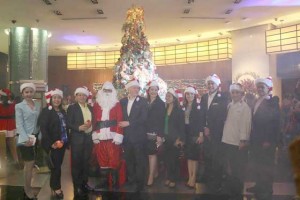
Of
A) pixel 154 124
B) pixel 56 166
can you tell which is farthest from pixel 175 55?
pixel 56 166

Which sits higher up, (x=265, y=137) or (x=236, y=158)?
(x=265, y=137)

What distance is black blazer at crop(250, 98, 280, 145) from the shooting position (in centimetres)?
447

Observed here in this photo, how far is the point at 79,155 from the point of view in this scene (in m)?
4.86

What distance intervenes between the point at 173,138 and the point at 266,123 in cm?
155

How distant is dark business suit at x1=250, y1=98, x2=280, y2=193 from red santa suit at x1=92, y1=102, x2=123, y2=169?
2.06 metres

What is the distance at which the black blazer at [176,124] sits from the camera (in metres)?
5.24

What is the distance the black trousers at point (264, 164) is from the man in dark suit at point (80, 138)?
101 inches

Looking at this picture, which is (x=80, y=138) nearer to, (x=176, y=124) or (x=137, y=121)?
(x=137, y=121)

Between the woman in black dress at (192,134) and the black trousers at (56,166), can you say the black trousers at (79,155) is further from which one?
the woman in black dress at (192,134)

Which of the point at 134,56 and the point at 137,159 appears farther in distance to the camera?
the point at 134,56

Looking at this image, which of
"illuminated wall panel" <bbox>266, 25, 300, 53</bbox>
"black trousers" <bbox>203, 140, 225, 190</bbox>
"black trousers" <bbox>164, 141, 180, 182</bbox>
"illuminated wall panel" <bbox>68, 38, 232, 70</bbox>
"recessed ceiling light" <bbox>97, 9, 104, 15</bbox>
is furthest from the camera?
"illuminated wall panel" <bbox>68, 38, 232, 70</bbox>

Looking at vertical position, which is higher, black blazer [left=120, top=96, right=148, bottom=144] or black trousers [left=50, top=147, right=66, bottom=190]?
black blazer [left=120, top=96, right=148, bottom=144]

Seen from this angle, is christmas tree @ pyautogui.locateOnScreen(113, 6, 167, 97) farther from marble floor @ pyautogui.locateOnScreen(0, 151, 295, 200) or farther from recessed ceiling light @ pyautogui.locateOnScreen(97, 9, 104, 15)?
marble floor @ pyautogui.locateOnScreen(0, 151, 295, 200)

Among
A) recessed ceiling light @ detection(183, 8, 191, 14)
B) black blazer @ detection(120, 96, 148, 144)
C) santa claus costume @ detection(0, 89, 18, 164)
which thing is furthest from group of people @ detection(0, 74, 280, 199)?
recessed ceiling light @ detection(183, 8, 191, 14)
